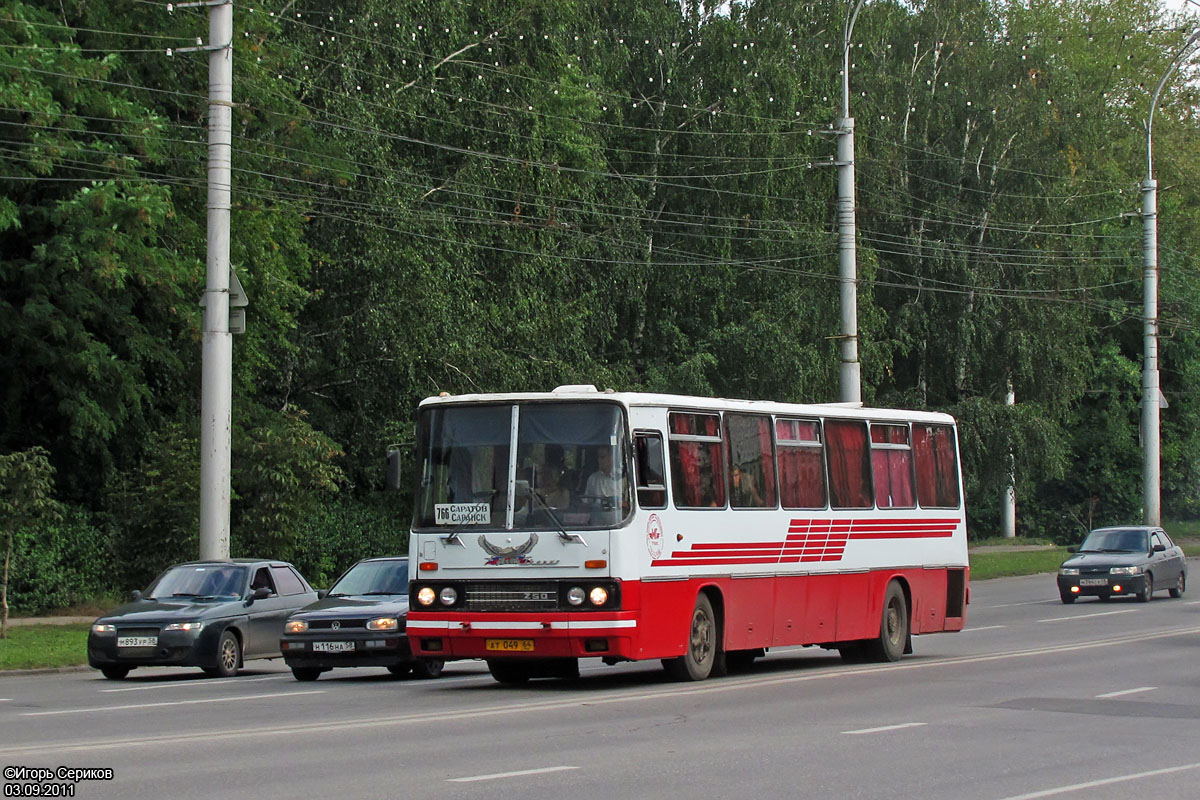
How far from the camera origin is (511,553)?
1780 cm

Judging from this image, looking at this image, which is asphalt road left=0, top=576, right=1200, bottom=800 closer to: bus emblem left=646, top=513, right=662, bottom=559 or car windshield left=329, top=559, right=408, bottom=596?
car windshield left=329, top=559, right=408, bottom=596

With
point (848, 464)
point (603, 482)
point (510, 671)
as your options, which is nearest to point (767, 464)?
point (848, 464)

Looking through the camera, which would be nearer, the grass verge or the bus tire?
the bus tire

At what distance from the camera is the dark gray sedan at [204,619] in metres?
21.4

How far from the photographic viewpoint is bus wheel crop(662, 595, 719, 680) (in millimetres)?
18922

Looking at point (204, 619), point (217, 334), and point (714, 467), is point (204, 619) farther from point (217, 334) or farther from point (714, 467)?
point (217, 334)

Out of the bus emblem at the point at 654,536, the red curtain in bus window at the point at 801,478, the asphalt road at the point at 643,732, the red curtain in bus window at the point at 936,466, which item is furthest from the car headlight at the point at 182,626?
the red curtain in bus window at the point at 936,466

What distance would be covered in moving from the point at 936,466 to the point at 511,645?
29.9ft

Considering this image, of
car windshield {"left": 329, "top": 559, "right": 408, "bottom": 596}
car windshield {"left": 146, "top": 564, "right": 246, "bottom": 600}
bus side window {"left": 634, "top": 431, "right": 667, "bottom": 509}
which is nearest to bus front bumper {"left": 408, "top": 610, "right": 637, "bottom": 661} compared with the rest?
bus side window {"left": 634, "top": 431, "right": 667, "bottom": 509}

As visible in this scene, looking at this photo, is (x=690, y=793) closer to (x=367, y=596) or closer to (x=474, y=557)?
(x=474, y=557)

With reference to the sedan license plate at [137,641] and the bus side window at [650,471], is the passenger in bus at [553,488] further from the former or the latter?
the sedan license plate at [137,641]

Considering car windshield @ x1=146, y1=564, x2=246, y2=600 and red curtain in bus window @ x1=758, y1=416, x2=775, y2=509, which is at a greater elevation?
red curtain in bus window @ x1=758, y1=416, x2=775, y2=509

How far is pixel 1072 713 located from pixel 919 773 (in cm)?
470

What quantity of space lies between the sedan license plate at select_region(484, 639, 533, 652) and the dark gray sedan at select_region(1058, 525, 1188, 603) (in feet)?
71.1
